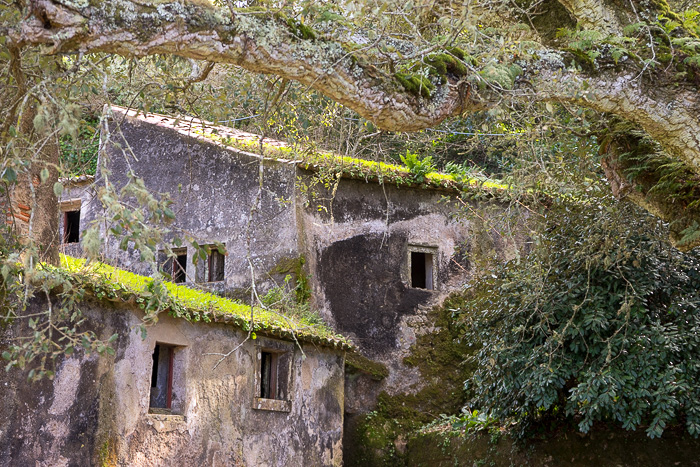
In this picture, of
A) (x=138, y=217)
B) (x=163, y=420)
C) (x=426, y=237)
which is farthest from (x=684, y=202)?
(x=426, y=237)

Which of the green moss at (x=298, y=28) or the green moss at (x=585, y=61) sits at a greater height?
the green moss at (x=585, y=61)

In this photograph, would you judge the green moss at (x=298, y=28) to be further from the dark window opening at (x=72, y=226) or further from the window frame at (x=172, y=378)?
the dark window opening at (x=72, y=226)

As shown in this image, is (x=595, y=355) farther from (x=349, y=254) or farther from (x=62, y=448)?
(x=62, y=448)

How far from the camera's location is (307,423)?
38.4ft

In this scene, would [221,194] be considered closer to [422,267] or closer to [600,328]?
[422,267]

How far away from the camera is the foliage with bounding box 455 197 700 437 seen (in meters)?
8.56

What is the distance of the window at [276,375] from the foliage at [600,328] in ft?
10.1

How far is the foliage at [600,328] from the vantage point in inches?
337

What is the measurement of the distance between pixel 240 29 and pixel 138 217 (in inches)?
58.5

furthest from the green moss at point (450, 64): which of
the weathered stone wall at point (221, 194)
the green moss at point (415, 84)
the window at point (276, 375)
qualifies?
the weathered stone wall at point (221, 194)

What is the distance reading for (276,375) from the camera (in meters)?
11.6


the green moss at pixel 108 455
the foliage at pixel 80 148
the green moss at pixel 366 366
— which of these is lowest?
the green moss at pixel 108 455

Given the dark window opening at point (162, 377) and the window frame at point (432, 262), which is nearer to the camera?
the dark window opening at point (162, 377)

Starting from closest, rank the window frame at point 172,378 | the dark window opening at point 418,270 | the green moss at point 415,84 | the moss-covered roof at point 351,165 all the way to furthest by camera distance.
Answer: the green moss at point 415,84 < the window frame at point 172,378 < the moss-covered roof at point 351,165 < the dark window opening at point 418,270
